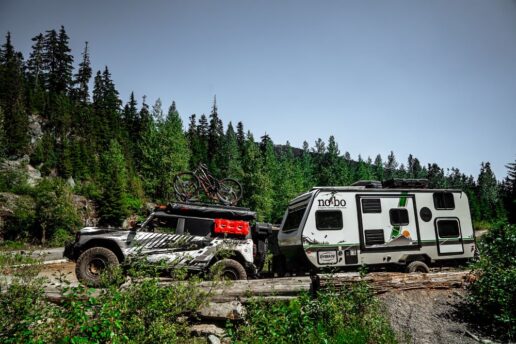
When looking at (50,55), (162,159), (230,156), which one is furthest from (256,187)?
(50,55)

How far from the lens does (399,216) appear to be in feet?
35.1

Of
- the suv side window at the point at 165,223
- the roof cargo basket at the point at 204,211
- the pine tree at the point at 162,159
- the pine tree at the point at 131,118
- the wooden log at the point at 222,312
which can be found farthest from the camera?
the pine tree at the point at 131,118

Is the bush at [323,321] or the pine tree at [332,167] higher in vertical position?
the pine tree at [332,167]

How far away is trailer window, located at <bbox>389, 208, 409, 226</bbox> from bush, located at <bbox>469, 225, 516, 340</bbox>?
2598 mm

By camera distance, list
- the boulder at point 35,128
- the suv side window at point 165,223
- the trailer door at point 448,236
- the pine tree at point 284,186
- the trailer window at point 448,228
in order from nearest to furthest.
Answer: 1. the suv side window at point 165,223
2. the trailer door at point 448,236
3. the trailer window at point 448,228
4. the boulder at point 35,128
5. the pine tree at point 284,186

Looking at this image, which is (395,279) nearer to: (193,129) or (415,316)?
(415,316)

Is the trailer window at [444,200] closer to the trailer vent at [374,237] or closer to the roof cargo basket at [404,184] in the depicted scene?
the roof cargo basket at [404,184]

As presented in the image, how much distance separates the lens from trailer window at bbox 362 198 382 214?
1046 centimetres

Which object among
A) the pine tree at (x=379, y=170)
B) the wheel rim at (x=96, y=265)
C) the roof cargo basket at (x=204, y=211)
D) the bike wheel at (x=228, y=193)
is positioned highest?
the pine tree at (x=379, y=170)

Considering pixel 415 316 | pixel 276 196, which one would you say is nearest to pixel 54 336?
pixel 415 316

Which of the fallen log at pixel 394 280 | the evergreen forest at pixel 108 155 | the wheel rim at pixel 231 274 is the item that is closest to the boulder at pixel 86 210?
the evergreen forest at pixel 108 155

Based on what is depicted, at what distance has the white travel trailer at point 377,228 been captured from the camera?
391 inches

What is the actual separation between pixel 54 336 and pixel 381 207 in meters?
9.36

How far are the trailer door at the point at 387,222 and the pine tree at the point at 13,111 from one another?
4458cm
